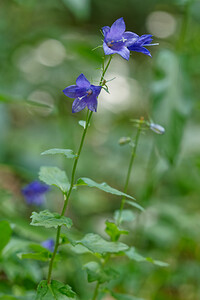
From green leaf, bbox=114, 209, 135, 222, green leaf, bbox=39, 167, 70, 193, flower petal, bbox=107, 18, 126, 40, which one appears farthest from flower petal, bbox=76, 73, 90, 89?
green leaf, bbox=114, 209, 135, 222

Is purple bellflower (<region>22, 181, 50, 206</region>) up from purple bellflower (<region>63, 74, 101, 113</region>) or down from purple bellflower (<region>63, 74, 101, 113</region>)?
down

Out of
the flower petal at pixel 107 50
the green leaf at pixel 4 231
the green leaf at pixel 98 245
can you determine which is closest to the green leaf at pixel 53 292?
the green leaf at pixel 98 245

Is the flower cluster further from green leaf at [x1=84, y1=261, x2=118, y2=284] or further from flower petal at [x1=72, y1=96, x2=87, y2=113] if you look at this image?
green leaf at [x1=84, y1=261, x2=118, y2=284]

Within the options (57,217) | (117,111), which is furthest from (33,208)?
(117,111)

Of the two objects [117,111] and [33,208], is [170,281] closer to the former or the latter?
[33,208]

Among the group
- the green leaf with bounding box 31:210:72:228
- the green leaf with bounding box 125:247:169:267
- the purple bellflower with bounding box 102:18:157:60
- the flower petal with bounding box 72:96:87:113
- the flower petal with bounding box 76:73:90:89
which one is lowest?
the green leaf with bounding box 125:247:169:267

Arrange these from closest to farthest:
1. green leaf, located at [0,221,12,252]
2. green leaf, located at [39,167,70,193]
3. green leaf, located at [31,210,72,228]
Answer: green leaf, located at [31,210,72,228] < green leaf, located at [39,167,70,193] < green leaf, located at [0,221,12,252]

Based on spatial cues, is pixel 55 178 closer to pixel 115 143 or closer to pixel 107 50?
pixel 107 50

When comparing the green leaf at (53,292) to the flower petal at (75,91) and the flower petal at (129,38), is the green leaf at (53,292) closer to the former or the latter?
the flower petal at (75,91)
